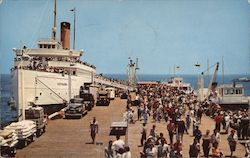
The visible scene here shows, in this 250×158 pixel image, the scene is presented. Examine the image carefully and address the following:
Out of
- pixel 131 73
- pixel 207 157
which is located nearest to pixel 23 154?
pixel 207 157

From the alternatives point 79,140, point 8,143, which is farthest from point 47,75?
point 8,143

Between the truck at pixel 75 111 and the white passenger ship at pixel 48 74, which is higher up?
the white passenger ship at pixel 48 74

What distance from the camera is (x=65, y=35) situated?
47312 millimetres

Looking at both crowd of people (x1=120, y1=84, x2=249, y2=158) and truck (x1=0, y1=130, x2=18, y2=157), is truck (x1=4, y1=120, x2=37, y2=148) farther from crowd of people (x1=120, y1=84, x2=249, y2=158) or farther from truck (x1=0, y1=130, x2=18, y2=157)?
crowd of people (x1=120, y1=84, x2=249, y2=158)

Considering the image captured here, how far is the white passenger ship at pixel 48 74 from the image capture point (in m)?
29.5

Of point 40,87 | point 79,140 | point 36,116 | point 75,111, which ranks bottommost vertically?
point 79,140

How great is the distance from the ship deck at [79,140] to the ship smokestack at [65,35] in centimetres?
2093

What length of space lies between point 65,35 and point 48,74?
14778mm

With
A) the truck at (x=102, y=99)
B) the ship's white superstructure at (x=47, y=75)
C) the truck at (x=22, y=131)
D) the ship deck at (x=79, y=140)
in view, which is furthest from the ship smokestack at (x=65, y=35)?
the truck at (x=22, y=131)

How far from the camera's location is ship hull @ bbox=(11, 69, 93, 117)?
94.3 ft

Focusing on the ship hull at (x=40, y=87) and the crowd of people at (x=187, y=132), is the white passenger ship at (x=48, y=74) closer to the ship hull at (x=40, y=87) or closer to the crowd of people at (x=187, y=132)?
the ship hull at (x=40, y=87)

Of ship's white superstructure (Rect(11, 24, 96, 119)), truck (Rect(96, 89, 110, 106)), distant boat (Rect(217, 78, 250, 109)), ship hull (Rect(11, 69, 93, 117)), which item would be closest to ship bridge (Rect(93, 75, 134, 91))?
ship's white superstructure (Rect(11, 24, 96, 119))

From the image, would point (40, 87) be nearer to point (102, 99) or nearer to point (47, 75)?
point (47, 75)

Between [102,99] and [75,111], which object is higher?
[102,99]
